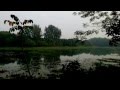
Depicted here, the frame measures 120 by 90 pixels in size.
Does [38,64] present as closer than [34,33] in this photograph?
Yes

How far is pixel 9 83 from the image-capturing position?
448 centimetres

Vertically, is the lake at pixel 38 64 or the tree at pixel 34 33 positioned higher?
the tree at pixel 34 33

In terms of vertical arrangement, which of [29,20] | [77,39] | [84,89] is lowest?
[84,89]

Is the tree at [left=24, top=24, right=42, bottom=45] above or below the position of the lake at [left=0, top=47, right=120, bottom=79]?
above

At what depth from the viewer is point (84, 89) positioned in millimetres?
4375

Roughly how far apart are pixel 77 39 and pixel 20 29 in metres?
2.12
